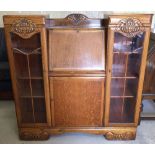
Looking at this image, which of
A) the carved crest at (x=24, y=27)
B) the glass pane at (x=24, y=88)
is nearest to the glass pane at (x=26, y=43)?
the carved crest at (x=24, y=27)

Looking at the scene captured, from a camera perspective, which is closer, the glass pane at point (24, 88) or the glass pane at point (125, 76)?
the glass pane at point (125, 76)

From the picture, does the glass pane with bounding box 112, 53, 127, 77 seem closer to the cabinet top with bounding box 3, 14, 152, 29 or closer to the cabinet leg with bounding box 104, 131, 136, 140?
the cabinet top with bounding box 3, 14, 152, 29

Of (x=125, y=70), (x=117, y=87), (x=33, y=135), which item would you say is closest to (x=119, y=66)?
(x=125, y=70)

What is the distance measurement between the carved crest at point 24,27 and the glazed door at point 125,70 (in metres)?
0.58

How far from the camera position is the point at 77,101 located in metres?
1.63

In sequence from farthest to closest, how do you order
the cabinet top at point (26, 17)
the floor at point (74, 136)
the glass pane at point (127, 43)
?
1. the floor at point (74, 136)
2. the glass pane at point (127, 43)
3. the cabinet top at point (26, 17)

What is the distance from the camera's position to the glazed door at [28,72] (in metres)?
1.40

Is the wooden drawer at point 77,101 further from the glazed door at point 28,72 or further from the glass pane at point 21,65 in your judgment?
the glass pane at point 21,65

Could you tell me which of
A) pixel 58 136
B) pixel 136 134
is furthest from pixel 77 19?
pixel 136 134

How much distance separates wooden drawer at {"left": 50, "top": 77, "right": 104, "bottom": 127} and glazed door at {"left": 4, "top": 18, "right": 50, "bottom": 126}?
89 mm

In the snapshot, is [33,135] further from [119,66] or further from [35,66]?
[119,66]

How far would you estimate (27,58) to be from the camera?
5.10 ft
